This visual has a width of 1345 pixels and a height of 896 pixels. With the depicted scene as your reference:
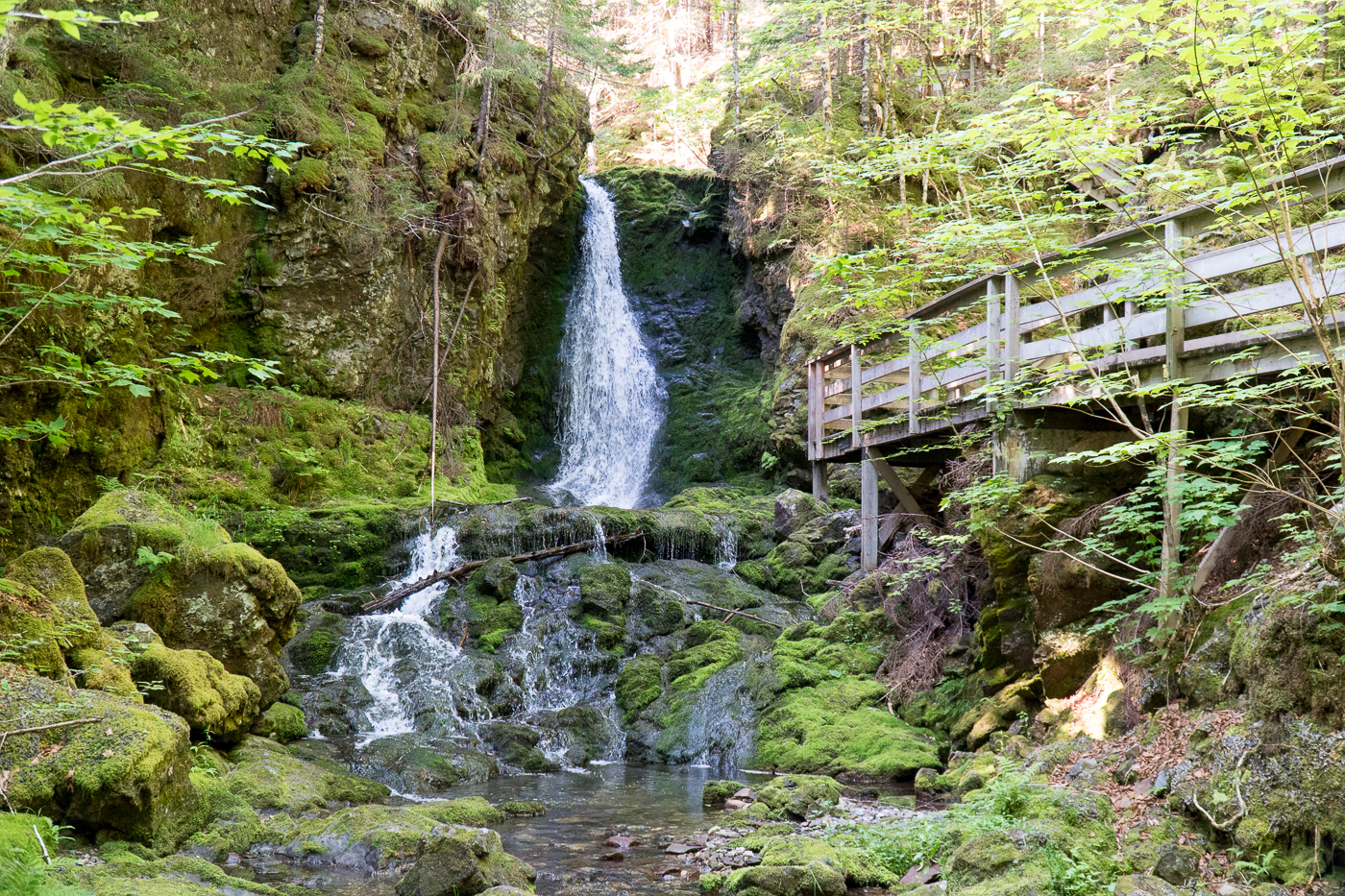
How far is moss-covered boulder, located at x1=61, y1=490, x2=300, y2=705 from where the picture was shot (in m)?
7.84

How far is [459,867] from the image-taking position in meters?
5.21

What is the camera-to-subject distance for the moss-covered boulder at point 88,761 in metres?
4.87

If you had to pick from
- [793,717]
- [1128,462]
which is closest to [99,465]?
[793,717]

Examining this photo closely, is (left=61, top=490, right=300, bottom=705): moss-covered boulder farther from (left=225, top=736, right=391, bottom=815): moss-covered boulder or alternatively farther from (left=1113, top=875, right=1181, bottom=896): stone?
(left=1113, top=875, right=1181, bottom=896): stone

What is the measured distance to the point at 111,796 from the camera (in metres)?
5.02

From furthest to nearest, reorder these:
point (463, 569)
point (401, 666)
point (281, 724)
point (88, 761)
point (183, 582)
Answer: point (463, 569), point (401, 666), point (281, 724), point (183, 582), point (88, 761)

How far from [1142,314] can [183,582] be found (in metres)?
8.34

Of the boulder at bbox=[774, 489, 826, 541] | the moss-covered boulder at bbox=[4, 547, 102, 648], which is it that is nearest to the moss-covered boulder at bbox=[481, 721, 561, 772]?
the moss-covered boulder at bbox=[4, 547, 102, 648]

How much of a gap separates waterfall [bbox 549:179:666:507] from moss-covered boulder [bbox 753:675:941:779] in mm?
9297

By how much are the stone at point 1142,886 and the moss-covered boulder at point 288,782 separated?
5620 mm

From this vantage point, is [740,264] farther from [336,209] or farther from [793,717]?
[793,717]

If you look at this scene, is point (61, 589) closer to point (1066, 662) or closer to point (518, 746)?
point (518, 746)

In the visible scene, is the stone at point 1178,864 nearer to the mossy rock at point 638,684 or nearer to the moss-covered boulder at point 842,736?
the moss-covered boulder at point 842,736

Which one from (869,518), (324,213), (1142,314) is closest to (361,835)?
(1142,314)
